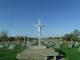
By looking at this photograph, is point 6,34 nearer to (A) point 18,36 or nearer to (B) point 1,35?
(B) point 1,35

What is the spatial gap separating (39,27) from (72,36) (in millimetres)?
46968

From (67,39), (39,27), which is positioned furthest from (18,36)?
(39,27)

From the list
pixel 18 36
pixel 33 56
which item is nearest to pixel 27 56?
pixel 33 56

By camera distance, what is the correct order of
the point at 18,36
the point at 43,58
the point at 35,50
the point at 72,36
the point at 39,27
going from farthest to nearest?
the point at 18,36 < the point at 72,36 < the point at 39,27 < the point at 35,50 < the point at 43,58

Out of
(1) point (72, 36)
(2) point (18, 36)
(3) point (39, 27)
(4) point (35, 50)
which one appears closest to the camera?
(4) point (35, 50)

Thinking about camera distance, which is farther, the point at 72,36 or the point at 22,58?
the point at 72,36

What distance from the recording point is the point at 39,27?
25.3m

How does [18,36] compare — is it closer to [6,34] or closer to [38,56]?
[6,34]

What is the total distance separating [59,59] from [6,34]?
53084 mm

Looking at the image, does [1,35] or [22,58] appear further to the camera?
[1,35]

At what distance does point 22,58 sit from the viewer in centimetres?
2055

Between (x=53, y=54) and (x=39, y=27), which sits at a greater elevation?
(x=39, y=27)

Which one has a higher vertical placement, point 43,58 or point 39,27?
point 39,27

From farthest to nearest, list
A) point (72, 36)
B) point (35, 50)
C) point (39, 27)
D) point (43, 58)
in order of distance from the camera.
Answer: point (72, 36) → point (39, 27) → point (35, 50) → point (43, 58)
